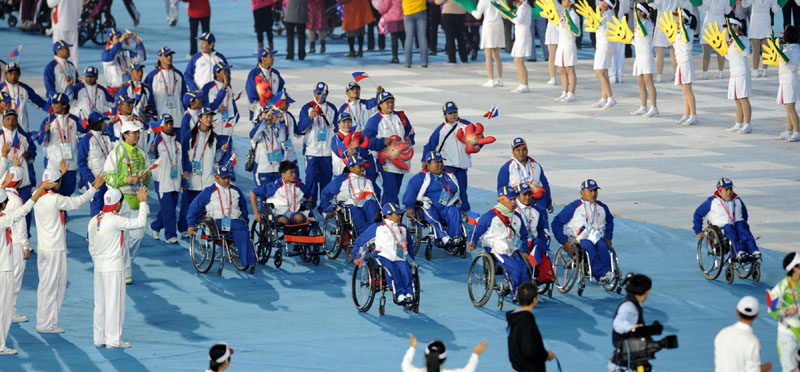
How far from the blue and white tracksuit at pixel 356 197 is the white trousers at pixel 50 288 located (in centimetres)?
377

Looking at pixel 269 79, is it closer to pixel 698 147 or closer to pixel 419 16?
pixel 698 147

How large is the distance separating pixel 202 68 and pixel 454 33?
1326 cm

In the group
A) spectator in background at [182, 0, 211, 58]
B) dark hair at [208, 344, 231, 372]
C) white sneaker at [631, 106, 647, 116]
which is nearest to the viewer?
dark hair at [208, 344, 231, 372]

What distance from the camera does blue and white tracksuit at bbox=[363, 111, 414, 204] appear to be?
1630cm

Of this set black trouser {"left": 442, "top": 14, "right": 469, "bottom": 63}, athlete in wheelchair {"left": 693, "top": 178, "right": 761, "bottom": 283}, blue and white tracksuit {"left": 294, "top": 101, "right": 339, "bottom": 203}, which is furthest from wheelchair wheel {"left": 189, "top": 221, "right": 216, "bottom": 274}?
black trouser {"left": 442, "top": 14, "right": 469, "bottom": 63}

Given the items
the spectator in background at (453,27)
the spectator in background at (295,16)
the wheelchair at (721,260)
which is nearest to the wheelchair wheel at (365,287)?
the wheelchair at (721,260)

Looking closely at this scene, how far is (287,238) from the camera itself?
14938mm

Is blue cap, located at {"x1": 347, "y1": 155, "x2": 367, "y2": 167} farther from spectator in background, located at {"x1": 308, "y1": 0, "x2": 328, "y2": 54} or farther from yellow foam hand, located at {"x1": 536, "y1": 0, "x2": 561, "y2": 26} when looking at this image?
spectator in background, located at {"x1": 308, "y1": 0, "x2": 328, "y2": 54}

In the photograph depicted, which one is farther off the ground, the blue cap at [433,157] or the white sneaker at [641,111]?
the blue cap at [433,157]

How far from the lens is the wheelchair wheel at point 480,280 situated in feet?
42.8

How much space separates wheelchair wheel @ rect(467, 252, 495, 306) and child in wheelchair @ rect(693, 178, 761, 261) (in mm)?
2667

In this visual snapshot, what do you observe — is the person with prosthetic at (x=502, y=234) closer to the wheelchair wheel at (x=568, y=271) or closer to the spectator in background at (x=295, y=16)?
the wheelchair wheel at (x=568, y=271)

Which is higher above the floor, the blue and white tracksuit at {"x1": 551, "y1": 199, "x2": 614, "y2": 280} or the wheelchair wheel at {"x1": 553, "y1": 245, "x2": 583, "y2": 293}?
the blue and white tracksuit at {"x1": 551, "y1": 199, "x2": 614, "y2": 280}

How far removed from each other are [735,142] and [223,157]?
10.1m
